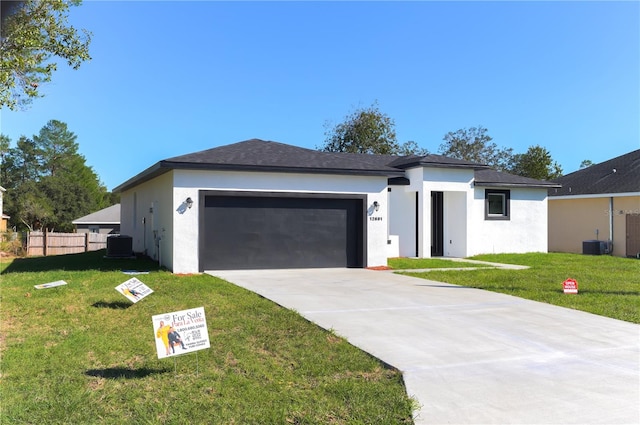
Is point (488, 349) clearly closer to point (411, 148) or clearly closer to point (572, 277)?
point (572, 277)

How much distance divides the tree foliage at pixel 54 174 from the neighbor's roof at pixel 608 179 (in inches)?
1686

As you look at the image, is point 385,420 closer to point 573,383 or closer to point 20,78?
point 573,383

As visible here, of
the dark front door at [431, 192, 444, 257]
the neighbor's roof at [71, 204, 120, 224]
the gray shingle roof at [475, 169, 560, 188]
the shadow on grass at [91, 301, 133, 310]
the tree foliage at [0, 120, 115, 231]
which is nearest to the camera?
the shadow on grass at [91, 301, 133, 310]

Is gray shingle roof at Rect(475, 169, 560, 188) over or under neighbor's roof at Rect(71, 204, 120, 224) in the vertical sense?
over

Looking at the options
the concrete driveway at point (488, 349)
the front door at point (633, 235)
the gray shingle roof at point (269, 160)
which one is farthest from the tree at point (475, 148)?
the concrete driveway at point (488, 349)

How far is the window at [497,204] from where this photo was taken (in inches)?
808

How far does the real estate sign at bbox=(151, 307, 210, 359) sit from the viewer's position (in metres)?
4.97

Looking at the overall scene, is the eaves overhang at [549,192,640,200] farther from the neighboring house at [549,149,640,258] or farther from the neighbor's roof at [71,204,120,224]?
the neighbor's roof at [71,204,120,224]

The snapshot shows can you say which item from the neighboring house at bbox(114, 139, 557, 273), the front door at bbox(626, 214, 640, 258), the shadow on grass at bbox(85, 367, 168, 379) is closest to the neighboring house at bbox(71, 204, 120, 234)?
the neighboring house at bbox(114, 139, 557, 273)

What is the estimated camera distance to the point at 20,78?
10625mm

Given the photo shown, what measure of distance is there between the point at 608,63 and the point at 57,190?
47365 mm

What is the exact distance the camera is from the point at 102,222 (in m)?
39.3

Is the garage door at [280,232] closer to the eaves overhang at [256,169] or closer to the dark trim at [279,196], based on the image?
the dark trim at [279,196]

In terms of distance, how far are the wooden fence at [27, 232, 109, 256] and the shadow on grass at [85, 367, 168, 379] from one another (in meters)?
25.2
